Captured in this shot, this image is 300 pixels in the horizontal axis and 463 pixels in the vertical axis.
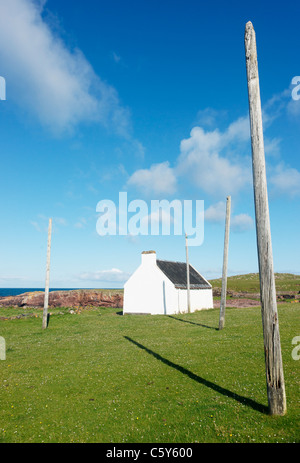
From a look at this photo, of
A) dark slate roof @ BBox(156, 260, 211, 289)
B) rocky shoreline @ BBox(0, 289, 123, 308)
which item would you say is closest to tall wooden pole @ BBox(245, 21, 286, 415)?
dark slate roof @ BBox(156, 260, 211, 289)

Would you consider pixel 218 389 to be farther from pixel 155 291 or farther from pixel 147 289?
pixel 147 289

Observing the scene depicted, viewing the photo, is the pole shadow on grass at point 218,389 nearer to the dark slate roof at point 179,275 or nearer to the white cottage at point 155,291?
the white cottage at point 155,291

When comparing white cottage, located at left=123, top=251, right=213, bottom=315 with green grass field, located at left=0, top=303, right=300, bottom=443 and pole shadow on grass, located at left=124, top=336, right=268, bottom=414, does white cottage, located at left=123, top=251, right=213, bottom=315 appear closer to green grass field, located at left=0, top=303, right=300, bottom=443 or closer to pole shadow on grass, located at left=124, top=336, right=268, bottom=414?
green grass field, located at left=0, top=303, right=300, bottom=443

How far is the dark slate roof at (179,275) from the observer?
151 feet

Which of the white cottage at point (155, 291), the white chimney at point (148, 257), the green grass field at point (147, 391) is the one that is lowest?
the green grass field at point (147, 391)

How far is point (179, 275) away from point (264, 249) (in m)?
41.5

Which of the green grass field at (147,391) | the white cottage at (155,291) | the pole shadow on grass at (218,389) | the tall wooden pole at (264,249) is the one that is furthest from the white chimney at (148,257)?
the tall wooden pole at (264,249)

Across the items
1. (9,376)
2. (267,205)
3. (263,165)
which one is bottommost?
(9,376)

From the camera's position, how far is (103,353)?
59.6 feet

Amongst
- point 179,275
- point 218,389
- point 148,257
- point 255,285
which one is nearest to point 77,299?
point 179,275

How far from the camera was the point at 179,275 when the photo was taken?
49625 mm
